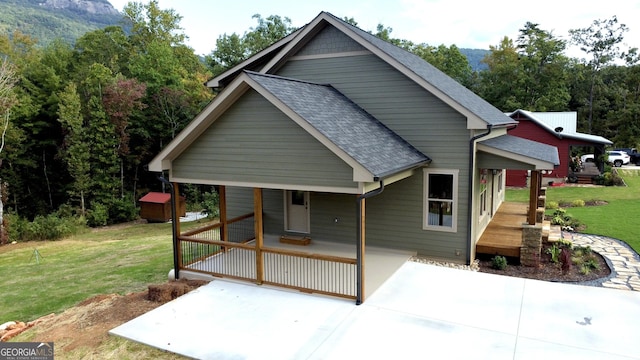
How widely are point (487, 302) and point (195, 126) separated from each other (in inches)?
273

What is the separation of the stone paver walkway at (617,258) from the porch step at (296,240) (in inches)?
285

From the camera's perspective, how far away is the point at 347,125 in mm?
9539

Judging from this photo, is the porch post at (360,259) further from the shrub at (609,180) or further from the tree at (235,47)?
the tree at (235,47)

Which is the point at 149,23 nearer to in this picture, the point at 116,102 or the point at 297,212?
the point at 116,102

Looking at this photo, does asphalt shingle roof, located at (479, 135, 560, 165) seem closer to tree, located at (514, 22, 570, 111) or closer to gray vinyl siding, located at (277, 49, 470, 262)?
gray vinyl siding, located at (277, 49, 470, 262)

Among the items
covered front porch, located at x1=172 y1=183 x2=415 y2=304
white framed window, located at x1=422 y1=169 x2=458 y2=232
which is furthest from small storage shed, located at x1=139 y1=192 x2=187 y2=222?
white framed window, located at x1=422 y1=169 x2=458 y2=232

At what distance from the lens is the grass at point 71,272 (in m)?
9.62

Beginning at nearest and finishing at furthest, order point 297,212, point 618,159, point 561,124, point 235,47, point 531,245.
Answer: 1. point 531,245
2. point 297,212
3. point 561,124
4. point 618,159
5. point 235,47

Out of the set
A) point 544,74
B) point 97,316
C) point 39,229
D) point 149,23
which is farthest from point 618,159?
point 149,23

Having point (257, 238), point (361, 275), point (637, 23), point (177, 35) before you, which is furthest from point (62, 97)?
point (637, 23)

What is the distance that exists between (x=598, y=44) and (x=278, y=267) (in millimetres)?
48858

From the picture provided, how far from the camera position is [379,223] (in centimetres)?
1150

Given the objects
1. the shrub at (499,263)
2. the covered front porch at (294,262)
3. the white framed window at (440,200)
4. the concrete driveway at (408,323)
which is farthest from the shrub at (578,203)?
the covered front porch at (294,262)

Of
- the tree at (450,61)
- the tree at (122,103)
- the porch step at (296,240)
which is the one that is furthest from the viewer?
the tree at (450,61)
